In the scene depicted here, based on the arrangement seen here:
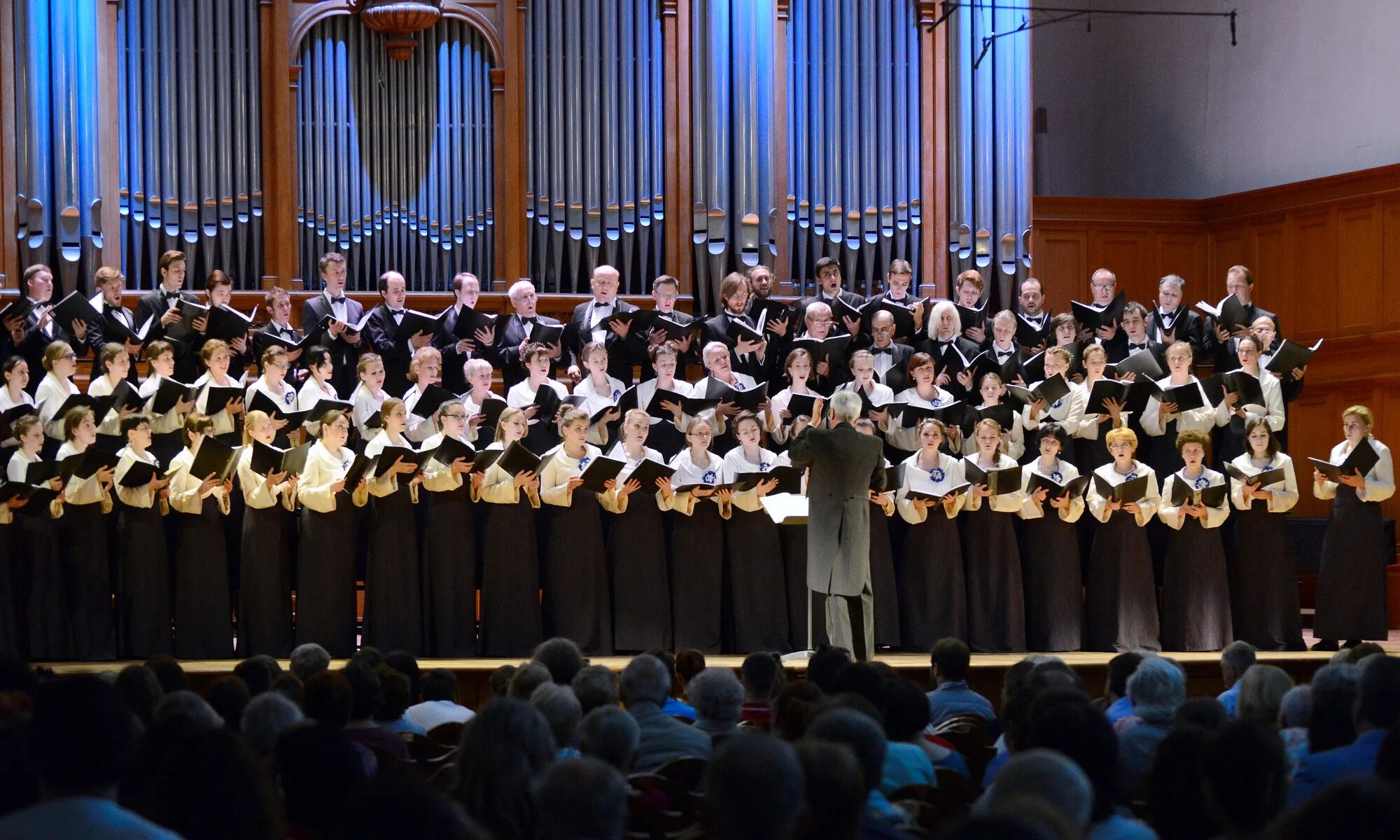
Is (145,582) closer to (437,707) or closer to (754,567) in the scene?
(754,567)

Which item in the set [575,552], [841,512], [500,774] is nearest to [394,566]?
[575,552]

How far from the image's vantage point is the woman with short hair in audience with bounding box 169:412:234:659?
7477 millimetres

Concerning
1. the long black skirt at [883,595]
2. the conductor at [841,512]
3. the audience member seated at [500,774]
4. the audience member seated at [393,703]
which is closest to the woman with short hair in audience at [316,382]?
the conductor at [841,512]

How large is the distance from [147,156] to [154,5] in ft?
2.85

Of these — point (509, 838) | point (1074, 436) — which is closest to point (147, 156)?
point (1074, 436)

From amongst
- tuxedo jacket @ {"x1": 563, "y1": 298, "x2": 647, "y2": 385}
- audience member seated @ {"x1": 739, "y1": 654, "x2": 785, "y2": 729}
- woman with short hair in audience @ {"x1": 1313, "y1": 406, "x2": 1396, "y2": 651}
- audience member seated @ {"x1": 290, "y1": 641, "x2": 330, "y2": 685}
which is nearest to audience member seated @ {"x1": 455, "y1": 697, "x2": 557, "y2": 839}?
audience member seated @ {"x1": 739, "y1": 654, "x2": 785, "y2": 729}

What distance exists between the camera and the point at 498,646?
7.55m

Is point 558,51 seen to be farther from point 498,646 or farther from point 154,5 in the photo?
point 498,646

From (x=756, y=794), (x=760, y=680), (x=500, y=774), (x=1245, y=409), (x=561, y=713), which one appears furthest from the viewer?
(x=1245, y=409)

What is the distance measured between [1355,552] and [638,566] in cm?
334

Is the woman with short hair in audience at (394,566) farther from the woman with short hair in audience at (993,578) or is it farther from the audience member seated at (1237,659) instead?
the audience member seated at (1237,659)

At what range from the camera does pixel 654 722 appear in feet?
13.2

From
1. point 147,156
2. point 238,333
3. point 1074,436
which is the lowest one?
point 1074,436

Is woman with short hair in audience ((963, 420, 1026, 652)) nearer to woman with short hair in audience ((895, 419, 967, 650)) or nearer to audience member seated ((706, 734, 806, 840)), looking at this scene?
woman with short hair in audience ((895, 419, 967, 650))
